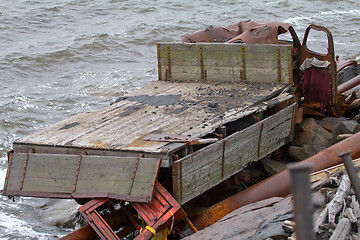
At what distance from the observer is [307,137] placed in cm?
945

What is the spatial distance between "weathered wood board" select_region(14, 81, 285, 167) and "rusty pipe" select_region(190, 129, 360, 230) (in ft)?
3.50

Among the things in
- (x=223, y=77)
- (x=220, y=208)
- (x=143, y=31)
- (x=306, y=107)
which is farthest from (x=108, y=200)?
(x=143, y=31)

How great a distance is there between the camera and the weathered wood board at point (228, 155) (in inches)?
258

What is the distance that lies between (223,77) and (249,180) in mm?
2271

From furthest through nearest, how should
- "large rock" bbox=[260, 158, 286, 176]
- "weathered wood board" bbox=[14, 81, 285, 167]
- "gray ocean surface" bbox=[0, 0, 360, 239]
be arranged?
"gray ocean surface" bbox=[0, 0, 360, 239] < "large rock" bbox=[260, 158, 286, 176] < "weathered wood board" bbox=[14, 81, 285, 167]

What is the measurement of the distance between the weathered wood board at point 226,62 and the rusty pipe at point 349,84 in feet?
8.80

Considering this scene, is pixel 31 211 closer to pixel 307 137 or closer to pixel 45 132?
pixel 45 132

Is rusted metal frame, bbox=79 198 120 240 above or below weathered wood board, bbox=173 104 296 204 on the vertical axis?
below

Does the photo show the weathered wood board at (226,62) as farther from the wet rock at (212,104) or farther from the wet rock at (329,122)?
the wet rock at (212,104)

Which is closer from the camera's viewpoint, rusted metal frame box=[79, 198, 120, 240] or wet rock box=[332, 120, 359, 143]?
rusted metal frame box=[79, 198, 120, 240]

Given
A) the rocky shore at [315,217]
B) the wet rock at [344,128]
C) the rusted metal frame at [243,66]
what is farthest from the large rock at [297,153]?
the rusted metal frame at [243,66]

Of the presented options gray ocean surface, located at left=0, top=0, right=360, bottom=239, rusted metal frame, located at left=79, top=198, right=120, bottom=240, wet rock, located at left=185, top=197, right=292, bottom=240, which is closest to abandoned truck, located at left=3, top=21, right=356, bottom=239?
rusted metal frame, located at left=79, top=198, right=120, bottom=240

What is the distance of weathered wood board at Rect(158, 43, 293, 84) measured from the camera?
944 cm

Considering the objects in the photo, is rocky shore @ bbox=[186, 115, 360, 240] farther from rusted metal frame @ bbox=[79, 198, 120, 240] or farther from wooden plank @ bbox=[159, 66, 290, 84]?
wooden plank @ bbox=[159, 66, 290, 84]
